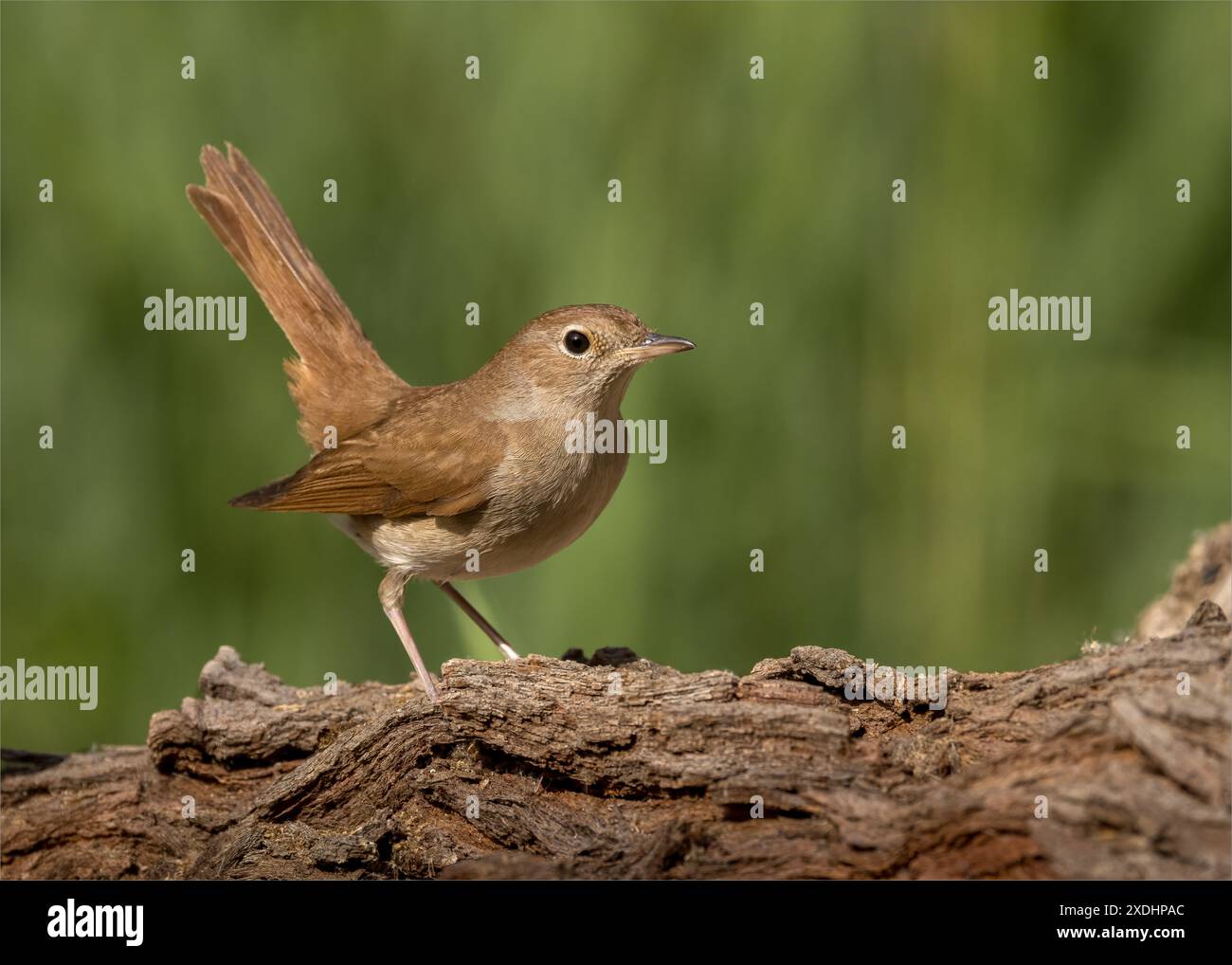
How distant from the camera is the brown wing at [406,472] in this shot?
5160 millimetres

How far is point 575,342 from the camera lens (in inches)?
209

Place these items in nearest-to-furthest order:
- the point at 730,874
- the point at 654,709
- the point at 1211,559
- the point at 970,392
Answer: the point at 730,874, the point at 654,709, the point at 1211,559, the point at 970,392

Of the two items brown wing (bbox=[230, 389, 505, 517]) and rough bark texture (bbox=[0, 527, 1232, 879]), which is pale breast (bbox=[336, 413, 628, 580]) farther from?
rough bark texture (bbox=[0, 527, 1232, 879])

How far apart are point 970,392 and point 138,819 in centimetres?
414

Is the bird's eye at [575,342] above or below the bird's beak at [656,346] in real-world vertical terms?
above

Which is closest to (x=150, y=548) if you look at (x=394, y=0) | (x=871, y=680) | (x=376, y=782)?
(x=376, y=782)

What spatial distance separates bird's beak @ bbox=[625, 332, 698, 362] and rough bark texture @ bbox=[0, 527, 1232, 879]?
118 cm

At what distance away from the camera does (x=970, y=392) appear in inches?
252

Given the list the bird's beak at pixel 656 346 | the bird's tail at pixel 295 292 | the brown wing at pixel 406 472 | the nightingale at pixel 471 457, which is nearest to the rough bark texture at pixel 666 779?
the nightingale at pixel 471 457

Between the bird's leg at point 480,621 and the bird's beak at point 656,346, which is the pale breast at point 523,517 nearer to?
the bird's beak at point 656,346

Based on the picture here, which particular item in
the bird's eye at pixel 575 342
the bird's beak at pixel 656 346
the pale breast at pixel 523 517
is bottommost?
the pale breast at pixel 523 517

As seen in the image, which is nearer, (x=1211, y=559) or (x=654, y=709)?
(x=654, y=709)

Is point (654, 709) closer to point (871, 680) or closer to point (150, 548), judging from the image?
point (871, 680)

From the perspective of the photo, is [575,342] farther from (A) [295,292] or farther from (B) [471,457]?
(A) [295,292]
